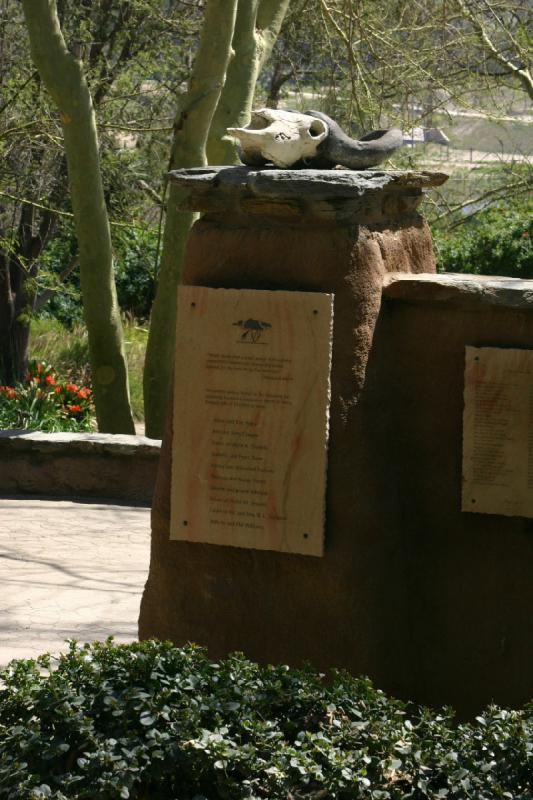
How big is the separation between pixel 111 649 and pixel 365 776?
3.03 ft

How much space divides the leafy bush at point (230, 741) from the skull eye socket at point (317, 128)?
6.78 feet

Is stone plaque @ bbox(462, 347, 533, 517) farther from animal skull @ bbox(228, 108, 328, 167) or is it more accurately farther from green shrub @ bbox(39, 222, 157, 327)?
green shrub @ bbox(39, 222, 157, 327)

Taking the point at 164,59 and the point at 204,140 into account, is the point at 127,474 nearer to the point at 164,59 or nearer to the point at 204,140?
the point at 204,140

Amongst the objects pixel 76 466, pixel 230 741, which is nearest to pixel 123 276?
pixel 76 466

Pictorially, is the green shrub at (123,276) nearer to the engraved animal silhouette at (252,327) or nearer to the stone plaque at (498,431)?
the engraved animal silhouette at (252,327)

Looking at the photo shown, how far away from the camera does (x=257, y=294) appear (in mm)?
4332

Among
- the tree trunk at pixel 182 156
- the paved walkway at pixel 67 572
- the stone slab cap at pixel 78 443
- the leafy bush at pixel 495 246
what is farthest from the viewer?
the leafy bush at pixel 495 246

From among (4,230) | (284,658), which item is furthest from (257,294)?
(4,230)

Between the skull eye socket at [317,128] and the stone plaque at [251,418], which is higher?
the skull eye socket at [317,128]

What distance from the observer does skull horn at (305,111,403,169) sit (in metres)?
4.54

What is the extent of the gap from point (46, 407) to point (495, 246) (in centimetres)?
568

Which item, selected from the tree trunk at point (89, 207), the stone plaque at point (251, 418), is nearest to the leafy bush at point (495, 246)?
the tree trunk at point (89, 207)

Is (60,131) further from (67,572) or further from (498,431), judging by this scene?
(498,431)

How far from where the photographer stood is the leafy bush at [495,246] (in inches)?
537
